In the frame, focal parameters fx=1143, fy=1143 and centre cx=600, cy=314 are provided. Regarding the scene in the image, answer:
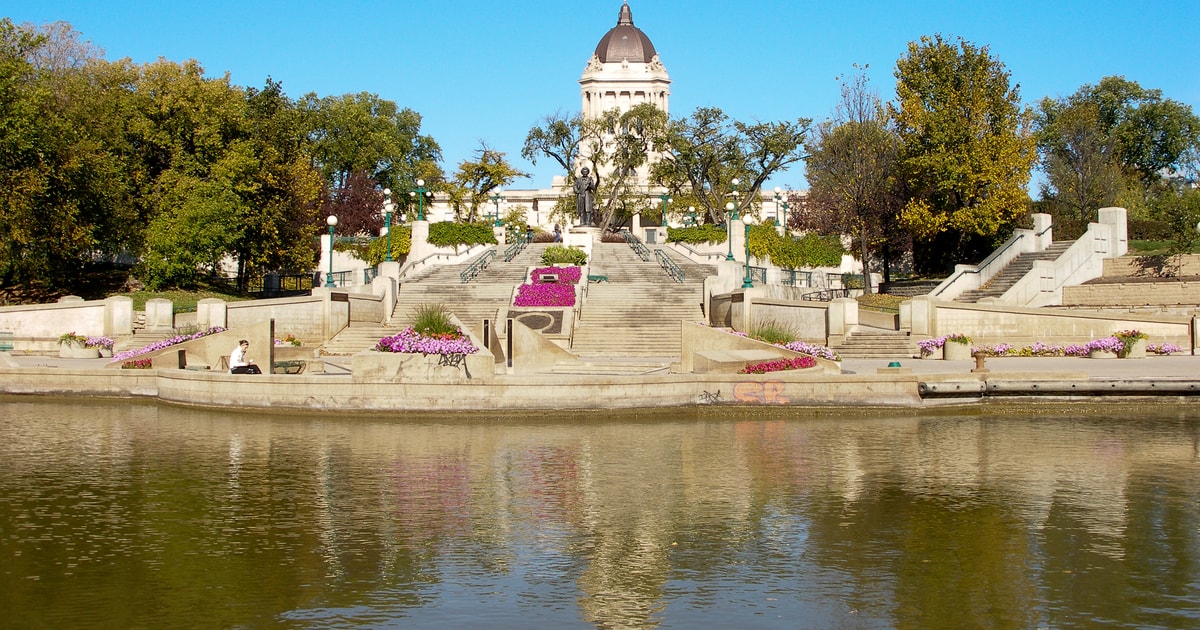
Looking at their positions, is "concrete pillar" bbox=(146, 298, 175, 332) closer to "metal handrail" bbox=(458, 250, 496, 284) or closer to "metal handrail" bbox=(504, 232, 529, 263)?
"metal handrail" bbox=(458, 250, 496, 284)

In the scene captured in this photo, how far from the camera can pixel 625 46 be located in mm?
100375

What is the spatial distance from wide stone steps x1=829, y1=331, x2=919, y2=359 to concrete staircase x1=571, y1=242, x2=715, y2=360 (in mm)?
5006

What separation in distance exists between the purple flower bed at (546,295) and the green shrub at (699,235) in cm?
1734

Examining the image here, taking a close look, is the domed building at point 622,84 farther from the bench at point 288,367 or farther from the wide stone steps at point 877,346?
the bench at point 288,367

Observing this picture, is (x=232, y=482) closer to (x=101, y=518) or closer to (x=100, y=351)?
(x=101, y=518)

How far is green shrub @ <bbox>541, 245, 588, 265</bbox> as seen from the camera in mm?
50125

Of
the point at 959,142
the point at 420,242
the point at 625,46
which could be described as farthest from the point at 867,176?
the point at 625,46

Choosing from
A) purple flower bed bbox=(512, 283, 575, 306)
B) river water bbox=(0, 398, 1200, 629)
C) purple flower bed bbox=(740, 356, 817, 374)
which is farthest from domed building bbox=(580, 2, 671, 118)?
river water bbox=(0, 398, 1200, 629)

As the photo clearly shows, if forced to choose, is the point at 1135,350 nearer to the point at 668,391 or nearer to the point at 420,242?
the point at 668,391

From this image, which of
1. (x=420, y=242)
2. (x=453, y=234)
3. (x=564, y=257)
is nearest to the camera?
(x=564, y=257)

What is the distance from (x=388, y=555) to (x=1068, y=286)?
37483 millimetres

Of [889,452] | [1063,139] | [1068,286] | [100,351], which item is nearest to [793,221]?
[1063,139]

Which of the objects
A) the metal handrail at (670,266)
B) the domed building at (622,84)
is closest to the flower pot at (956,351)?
the metal handrail at (670,266)

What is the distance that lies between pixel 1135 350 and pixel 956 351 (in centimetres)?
494
